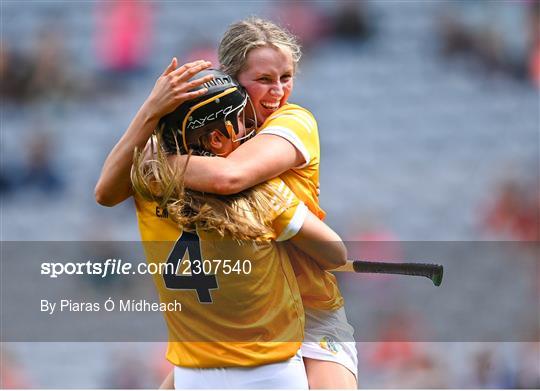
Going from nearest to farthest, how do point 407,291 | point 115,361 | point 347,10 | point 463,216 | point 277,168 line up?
point 277,168 < point 115,361 < point 407,291 < point 463,216 < point 347,10

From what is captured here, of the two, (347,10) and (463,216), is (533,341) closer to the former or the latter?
(463,216)

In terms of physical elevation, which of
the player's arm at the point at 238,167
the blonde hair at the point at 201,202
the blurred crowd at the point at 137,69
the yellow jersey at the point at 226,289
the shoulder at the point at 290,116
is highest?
the shoulder at the point at 290,116

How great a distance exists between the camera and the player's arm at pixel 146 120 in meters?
2.74

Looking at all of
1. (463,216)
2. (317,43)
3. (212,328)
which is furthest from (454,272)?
(212,328)

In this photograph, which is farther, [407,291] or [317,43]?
[317,43]

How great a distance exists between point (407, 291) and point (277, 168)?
14.3 ft

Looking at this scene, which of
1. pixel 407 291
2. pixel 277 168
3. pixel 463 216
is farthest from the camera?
pixel 463 216

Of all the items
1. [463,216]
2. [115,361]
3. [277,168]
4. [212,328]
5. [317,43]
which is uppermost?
[277,168]

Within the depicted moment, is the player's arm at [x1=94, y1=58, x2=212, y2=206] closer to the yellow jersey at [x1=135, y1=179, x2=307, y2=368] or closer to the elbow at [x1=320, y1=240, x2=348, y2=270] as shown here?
the yellow jersey at [x1=135, y1=179, x2=307, y2=368]

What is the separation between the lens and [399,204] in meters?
7.63

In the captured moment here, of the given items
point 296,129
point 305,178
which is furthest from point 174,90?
point 305,178

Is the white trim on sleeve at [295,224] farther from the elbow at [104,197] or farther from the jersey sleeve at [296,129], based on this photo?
the elbow at [104,197]
